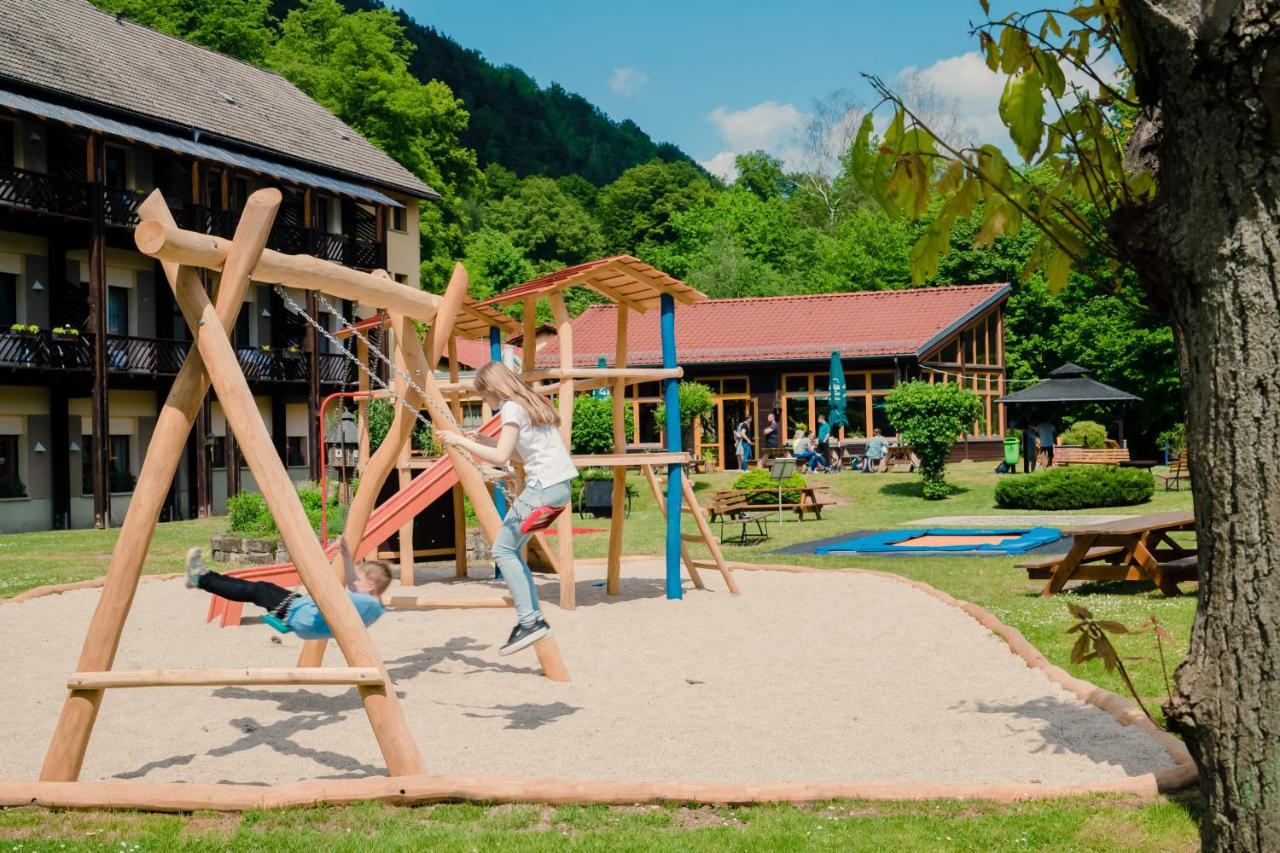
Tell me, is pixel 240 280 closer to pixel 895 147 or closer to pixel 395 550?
pixel 895 147

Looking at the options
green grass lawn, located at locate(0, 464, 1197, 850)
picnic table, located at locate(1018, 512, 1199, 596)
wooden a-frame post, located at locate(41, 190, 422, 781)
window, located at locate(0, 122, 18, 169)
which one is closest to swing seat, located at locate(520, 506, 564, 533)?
wooden a-frame post, located at locate(41, 190, 422, 781)

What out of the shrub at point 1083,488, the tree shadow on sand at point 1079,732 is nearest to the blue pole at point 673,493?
the tree shadow on sand at point 1079,732

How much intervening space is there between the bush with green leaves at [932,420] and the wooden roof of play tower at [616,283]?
1515 cm

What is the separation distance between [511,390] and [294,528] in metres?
2.18

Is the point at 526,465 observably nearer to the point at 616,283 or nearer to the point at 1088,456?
the point at 616,283

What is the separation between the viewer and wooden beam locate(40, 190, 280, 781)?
582 cm

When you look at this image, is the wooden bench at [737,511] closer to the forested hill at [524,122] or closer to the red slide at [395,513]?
the red slide at [395,513]

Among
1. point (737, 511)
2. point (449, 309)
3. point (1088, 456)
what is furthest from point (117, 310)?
point (449, 309)

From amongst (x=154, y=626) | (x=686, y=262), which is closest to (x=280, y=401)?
(x=154, y=626)

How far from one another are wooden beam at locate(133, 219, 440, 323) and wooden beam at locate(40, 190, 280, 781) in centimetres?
13

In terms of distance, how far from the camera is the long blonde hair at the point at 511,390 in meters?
7.97

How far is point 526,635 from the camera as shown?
7.71 metres

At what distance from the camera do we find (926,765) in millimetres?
5961

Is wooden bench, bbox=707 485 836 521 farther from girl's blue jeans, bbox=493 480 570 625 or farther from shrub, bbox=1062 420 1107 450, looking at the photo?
girl's blue jeans, bbox=493 480 570 625
